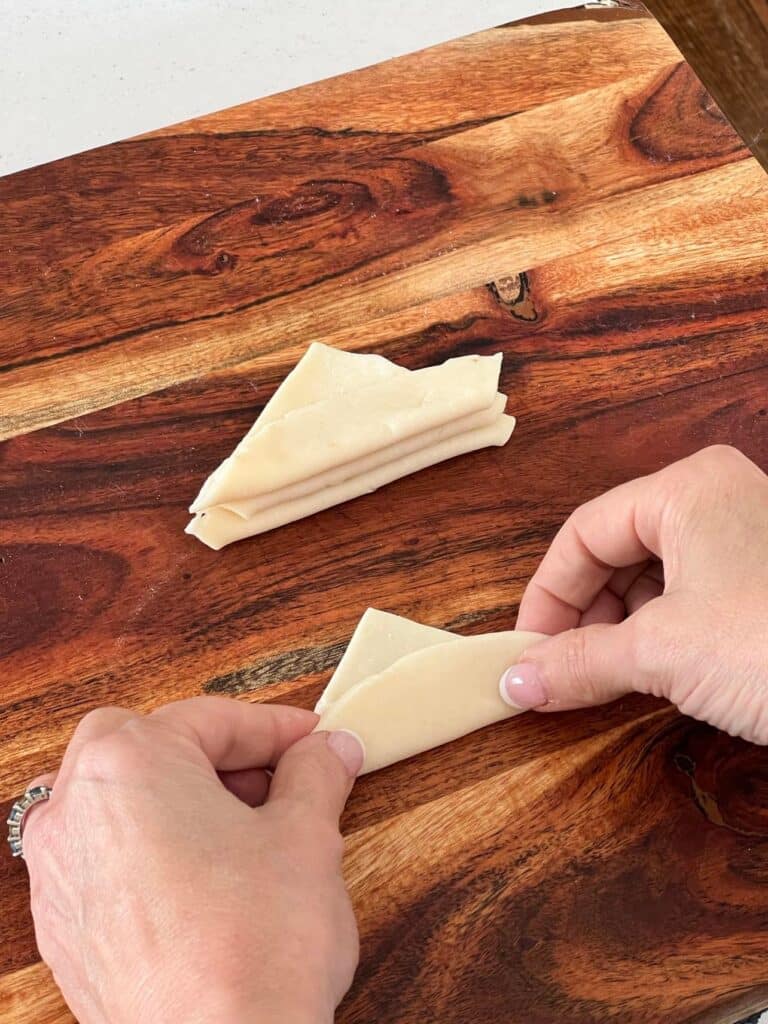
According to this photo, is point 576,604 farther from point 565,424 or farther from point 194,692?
point 194,692

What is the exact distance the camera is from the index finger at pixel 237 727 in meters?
1.12

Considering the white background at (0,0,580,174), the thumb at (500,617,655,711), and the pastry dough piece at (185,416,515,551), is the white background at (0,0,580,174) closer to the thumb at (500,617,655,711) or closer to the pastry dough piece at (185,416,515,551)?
the pastry dough piece at (185,416,515,551)

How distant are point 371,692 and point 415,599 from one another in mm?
155

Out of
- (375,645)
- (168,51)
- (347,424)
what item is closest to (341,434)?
(347,424)

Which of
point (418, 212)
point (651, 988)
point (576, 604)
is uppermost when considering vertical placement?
point (418, 212)

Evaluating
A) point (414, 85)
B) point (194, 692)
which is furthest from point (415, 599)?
point (414, 85)

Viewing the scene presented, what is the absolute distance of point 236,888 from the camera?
95 cm

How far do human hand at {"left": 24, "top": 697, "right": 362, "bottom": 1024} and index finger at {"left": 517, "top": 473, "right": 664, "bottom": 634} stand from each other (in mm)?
337

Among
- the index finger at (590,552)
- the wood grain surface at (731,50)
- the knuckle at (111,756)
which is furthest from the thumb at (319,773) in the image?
the wood grain surface at (731,50)

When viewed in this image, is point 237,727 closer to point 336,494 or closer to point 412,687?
point 412,687

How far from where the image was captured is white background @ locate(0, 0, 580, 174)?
2299 millimetres

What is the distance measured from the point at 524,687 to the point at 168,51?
176cm

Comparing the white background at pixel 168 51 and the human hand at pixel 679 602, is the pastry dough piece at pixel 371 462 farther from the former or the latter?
the white background at pixel 168 51

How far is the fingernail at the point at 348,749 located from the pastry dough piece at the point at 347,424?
32 centimetres
